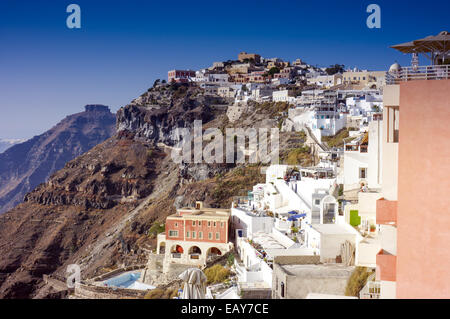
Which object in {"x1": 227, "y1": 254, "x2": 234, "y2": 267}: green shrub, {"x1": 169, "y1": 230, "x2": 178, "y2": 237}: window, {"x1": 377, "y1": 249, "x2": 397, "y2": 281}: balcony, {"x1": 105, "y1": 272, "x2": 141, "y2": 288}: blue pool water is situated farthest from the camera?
{"x1": 169, "y1": 230, "x2": 178, "y2": 237}: window

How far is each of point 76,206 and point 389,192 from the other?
181 feet

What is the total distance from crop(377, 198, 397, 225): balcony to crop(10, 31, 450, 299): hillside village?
0.01 m

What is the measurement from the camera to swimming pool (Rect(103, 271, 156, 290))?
21244 mm

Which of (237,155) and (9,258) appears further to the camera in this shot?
(9,258)

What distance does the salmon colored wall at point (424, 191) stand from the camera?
6.57 meters

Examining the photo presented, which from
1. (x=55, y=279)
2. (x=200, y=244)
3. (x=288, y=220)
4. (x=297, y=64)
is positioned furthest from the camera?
(x=297, y=64)

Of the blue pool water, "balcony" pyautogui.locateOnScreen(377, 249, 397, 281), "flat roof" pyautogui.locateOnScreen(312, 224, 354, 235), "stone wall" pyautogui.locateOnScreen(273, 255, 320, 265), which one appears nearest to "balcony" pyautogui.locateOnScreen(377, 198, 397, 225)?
"balcony" pyautogui.locateOnScreen(377, 249, 397, 281)

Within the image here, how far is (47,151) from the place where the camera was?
141 metres

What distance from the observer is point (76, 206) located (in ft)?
190

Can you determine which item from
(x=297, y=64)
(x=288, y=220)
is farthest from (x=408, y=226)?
(x=297, y=64)

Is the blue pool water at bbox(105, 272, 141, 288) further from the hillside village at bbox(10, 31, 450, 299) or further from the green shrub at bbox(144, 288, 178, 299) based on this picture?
the green shrub at bbox(144, 288, 178, 299)

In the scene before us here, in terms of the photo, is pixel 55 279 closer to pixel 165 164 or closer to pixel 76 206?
pixel 76 206

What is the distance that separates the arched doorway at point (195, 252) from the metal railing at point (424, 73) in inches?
663
